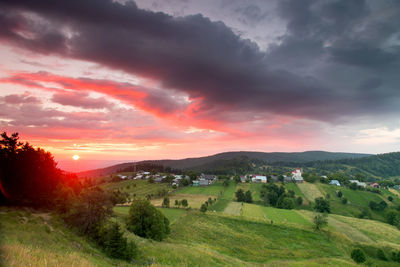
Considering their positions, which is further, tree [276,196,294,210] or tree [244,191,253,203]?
tree [244,191,253,203]

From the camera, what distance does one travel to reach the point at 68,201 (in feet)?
105

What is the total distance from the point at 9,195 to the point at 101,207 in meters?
13.5

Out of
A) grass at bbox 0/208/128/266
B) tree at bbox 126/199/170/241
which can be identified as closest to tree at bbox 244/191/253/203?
tree at bbox 126/199/170/241

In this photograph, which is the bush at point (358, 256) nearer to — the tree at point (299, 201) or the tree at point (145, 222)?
the tree at point (145, 222)

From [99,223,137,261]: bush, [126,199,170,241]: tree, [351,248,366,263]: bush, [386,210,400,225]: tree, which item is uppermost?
[99,223,137,261]: bush

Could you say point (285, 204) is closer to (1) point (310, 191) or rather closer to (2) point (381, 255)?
(1) point (310, 191)

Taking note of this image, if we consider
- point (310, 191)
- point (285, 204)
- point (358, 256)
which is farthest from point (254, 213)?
point (310, 191)

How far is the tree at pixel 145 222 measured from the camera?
4359 centimetres

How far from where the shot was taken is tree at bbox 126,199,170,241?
143 ft

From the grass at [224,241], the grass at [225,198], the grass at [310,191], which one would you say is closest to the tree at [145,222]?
the grass at [224,241]

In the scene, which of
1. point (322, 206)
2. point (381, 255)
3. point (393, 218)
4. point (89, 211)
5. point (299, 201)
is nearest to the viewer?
point (89, 211)

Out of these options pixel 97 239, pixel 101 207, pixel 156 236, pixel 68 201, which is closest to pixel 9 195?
pixel 68 201

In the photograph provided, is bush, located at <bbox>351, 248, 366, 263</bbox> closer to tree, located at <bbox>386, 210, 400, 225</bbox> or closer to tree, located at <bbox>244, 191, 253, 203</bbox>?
tree, located at <bbox>244, 191, 253, 203</bbox>

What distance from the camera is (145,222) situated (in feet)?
149
